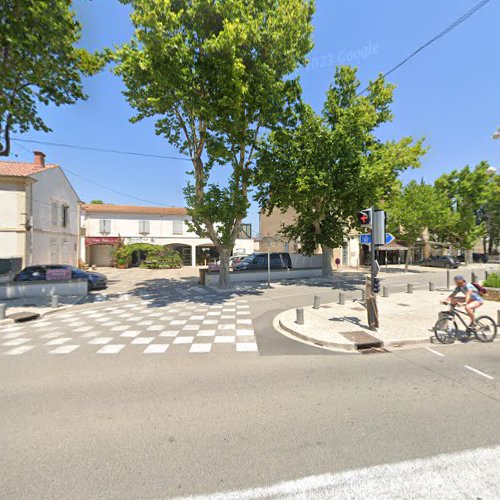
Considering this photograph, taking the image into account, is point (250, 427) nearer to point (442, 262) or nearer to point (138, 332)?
point (138, 332)

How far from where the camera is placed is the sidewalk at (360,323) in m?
6.58

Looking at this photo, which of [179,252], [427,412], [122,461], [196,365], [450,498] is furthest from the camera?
[179,252]

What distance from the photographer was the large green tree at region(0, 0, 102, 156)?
862 centimetres

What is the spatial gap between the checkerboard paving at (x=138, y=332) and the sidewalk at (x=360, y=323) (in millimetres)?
1427

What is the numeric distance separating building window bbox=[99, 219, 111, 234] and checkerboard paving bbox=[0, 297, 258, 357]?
2161 cm

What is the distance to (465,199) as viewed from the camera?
3256 centimetres

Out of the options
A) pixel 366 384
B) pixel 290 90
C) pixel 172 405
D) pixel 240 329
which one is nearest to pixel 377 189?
pixel 290 90

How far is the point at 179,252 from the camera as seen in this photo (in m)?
30.5

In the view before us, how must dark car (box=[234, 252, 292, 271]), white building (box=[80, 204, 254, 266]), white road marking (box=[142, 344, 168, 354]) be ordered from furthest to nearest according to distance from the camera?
white building (box=[80, 204, 254, 266]) → dark car (box=[234, 252, 292, 271]) → white road marking (box=[142, 344, 168, 354])

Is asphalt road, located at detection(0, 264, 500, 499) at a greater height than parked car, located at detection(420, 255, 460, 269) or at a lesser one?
lesser

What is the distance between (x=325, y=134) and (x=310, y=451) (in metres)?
15.2

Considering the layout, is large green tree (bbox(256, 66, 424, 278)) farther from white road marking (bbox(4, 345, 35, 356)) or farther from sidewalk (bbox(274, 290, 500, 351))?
white road marking (bbox(4, 345, 35, 356))

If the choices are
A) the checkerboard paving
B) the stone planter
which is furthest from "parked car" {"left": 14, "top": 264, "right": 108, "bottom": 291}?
the stone planter

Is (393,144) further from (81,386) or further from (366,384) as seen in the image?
(81,386)
